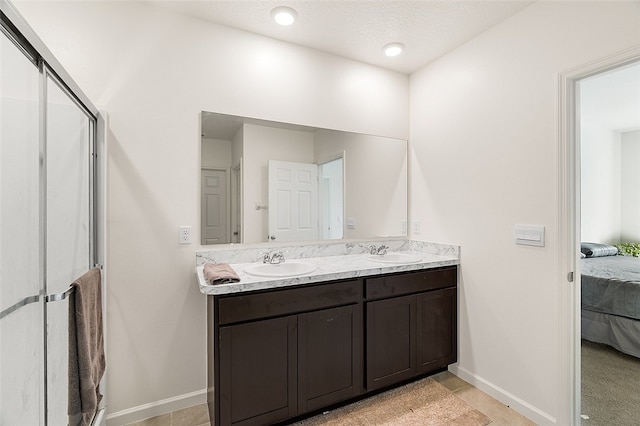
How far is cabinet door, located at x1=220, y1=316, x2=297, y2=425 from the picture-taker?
5.24ft

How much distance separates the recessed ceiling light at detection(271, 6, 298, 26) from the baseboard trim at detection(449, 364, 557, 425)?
2841 millimetres

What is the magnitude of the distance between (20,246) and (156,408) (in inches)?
58.9

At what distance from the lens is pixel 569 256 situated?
1.74m

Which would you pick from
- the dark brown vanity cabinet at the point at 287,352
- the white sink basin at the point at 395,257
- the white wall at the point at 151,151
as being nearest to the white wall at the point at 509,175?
the white sink basin at the point at 395,257

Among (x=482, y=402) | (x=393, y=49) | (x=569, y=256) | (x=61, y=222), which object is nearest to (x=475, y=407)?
(x=482, y=402)

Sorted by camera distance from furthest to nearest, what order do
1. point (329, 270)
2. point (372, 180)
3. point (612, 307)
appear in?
point (372, 180)
point (612, 307)
point (329, 270)

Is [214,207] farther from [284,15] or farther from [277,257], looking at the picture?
[284,15]

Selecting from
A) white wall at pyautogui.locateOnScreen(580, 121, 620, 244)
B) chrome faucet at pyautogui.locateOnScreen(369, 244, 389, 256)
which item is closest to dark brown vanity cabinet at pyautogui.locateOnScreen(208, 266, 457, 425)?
chrome faucet at pyautogui.locateOnScreen(369, 244, 389, 256)

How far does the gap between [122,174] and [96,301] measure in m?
0.77

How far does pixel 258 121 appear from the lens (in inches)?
88.4

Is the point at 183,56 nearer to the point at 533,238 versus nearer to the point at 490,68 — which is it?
the point at 490,68

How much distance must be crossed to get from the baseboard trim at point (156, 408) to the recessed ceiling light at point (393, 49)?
285cm

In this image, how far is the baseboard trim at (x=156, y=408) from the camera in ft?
5.99

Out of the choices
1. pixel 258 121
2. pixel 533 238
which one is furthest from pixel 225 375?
pixel 533 238
